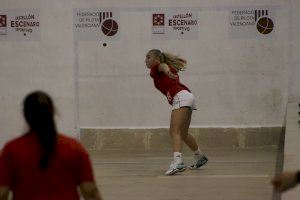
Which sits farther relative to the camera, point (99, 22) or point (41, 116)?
point (99, 22)

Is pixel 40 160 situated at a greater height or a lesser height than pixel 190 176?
greater

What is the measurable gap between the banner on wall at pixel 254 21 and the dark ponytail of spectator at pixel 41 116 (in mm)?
8868

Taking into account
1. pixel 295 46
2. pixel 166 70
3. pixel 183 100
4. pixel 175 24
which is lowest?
pixel 183 100

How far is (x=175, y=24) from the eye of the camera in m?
12.1

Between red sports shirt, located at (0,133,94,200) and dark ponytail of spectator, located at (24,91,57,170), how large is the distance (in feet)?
0.11

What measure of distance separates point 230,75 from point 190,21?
3.58ft

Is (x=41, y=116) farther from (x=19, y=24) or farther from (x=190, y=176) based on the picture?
(x=19, y=24)

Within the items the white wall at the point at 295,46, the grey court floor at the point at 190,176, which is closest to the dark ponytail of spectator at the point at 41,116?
the grey court floor at the point at 190,176

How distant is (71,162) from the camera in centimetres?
344

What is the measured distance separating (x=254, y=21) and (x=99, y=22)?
2518 millimetres

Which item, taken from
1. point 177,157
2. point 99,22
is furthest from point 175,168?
point 99,22

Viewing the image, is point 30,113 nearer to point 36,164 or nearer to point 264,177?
point 36,164

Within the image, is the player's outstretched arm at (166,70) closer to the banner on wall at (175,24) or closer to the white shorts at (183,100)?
the white shorts at (183,100)

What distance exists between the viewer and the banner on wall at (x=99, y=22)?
40.0 feet
